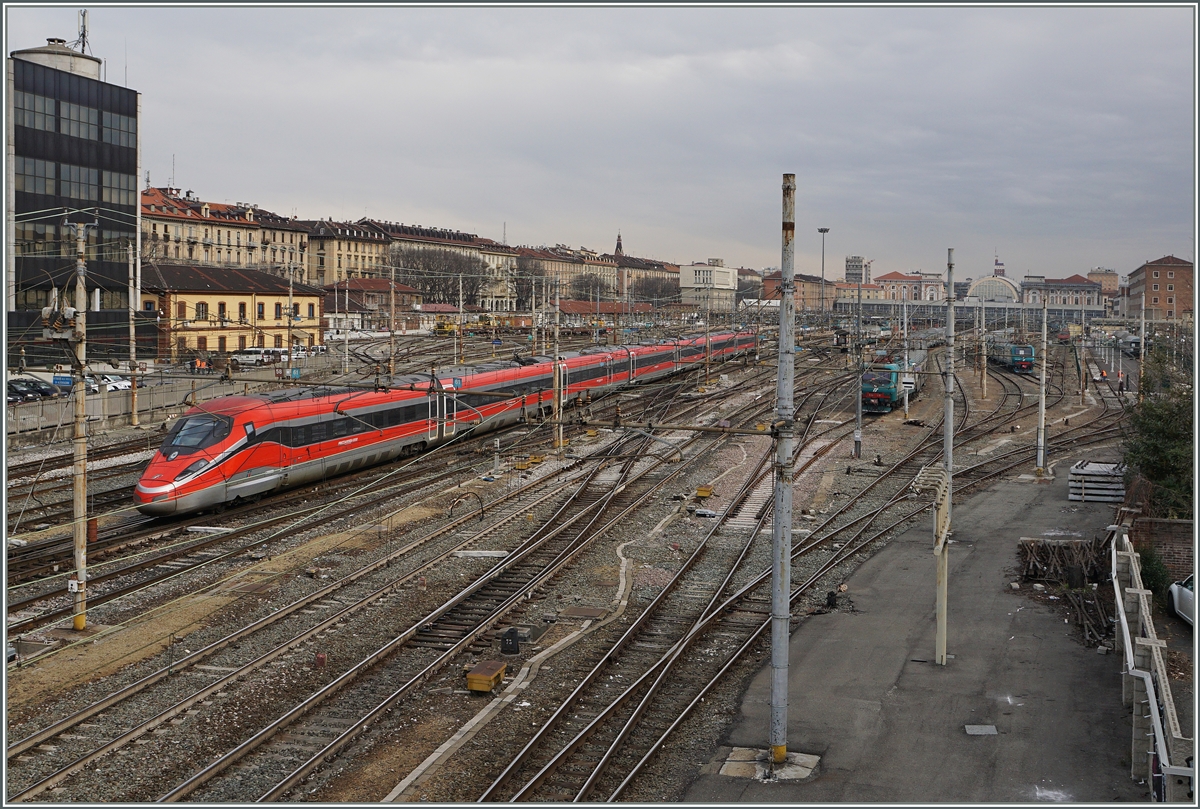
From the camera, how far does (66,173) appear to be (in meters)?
57.6

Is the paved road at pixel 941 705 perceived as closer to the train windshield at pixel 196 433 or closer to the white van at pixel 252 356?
the train windshield at pixel 196 433

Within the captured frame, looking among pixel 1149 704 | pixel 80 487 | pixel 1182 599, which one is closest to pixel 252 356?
pixel 80 487

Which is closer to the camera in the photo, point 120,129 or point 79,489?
point 79,489

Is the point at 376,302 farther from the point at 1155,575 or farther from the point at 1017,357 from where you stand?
the point at 1155,575

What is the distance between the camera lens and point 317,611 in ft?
59.4

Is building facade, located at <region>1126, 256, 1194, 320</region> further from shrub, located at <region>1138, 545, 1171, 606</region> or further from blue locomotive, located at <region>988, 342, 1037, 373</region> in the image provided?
shrub, located at <region>1138, 545, 1171, 606</region>

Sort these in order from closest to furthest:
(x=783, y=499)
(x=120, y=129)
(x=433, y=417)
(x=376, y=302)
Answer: (x=783, y=499) < (x=433, y=417) < (x=120, y=129) < (x=376, y=302)

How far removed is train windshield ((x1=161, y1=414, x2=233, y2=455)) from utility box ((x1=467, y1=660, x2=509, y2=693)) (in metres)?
11.5

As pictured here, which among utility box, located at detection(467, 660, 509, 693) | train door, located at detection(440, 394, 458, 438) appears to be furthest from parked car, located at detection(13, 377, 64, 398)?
utility box, located at detection(467, 660, 509, 693)

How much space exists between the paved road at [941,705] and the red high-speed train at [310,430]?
774cm

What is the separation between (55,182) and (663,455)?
4106 cm

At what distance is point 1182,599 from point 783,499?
1017cm

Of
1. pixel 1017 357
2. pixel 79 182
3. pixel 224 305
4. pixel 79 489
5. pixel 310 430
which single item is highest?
pixel 79 182

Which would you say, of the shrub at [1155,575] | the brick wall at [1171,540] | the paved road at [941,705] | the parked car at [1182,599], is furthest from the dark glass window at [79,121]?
the parked car at [1182,599]
